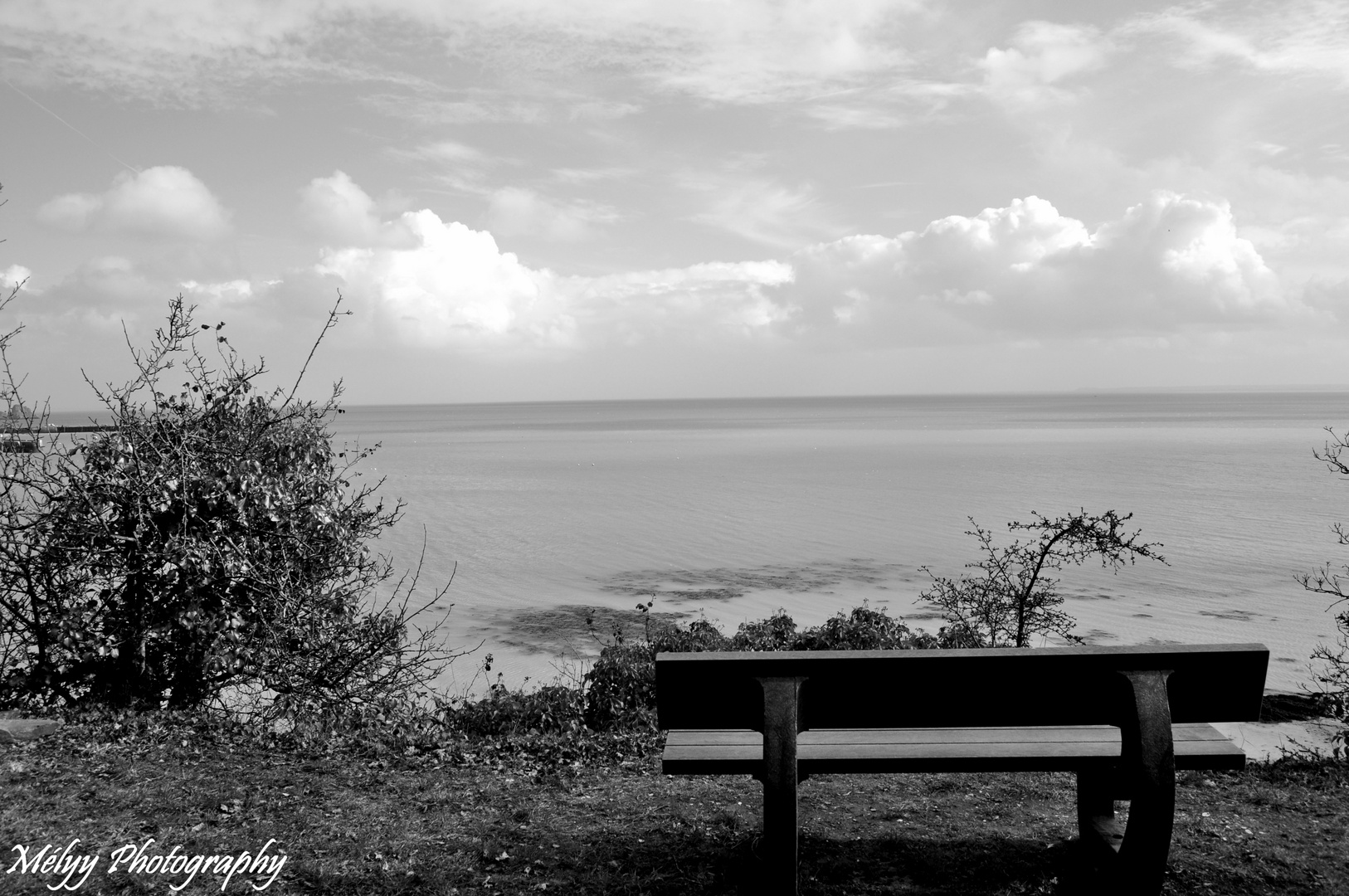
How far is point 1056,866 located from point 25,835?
172 inches

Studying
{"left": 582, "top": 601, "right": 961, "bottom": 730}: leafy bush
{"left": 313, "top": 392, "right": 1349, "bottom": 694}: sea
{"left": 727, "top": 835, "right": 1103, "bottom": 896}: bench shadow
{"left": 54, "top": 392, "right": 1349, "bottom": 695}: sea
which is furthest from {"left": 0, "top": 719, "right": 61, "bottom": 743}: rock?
{"left": 727, "top": 835, "right": 1103, "bottom": 896}: bench shadow

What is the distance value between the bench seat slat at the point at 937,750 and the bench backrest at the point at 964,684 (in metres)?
0.09

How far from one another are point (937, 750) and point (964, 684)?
0.27 metres

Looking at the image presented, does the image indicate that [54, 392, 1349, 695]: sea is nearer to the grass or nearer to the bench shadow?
the grass

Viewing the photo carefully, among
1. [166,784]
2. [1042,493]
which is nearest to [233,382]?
[166,784]

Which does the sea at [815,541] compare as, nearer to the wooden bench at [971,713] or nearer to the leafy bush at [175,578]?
the leafy bush at [175,578]

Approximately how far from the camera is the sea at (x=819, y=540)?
13023 millimetres

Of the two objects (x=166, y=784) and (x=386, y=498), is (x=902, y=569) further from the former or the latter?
(x=386, y=498)

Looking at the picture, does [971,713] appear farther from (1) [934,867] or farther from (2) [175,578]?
(2) [175,578]

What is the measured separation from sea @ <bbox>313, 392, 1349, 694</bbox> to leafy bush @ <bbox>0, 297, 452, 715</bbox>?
1448 mm

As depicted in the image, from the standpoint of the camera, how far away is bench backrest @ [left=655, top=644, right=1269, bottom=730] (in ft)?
11.1

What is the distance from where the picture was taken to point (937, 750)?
11.4 feet

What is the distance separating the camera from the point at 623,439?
70000mm

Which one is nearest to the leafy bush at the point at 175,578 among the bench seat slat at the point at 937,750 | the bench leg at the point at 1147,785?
the bench seat slat at the point at 937,750
